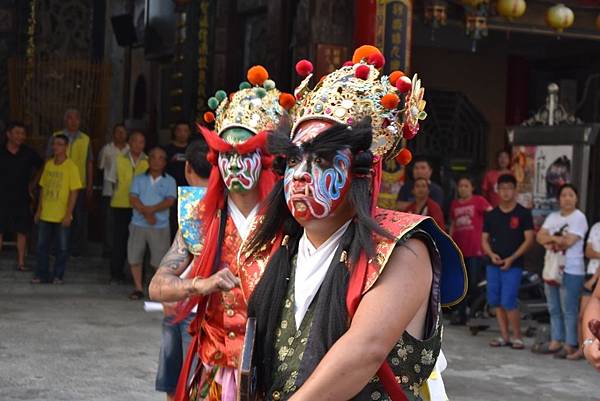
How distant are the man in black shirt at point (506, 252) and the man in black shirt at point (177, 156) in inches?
133

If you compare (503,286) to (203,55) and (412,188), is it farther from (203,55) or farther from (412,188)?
(203,55)

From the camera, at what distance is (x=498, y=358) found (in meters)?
9.48

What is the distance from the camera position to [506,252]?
10000mm

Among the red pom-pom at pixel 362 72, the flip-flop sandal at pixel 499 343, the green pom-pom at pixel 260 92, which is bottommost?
the flip-flop sandal at pixel 499 343

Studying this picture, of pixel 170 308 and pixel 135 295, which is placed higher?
pixel 170 308

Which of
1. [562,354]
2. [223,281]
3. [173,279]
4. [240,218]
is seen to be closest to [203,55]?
[562,354]

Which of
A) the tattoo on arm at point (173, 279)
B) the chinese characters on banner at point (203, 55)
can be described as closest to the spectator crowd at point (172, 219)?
the chinese characters on banner at point (203, 55)

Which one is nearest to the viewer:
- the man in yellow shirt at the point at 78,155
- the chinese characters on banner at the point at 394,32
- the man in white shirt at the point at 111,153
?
the chinese characters on banner at the point at 394,32

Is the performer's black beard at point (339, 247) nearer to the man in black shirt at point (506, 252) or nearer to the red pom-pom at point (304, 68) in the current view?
the red pom-pom at point (304, 68)

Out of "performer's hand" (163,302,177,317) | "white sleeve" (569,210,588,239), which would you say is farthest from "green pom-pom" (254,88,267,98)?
"white sleeve" (569,210,588,239)

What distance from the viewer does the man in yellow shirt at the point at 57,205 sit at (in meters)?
12.1

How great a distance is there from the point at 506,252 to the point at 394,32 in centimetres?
230

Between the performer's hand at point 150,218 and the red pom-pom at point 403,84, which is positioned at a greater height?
the red pom-pom at point 403,84

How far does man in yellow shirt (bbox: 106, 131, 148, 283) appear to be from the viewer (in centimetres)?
1217
